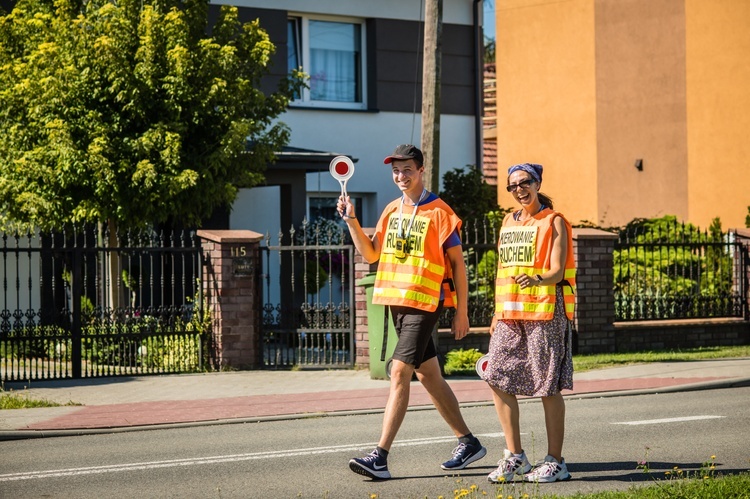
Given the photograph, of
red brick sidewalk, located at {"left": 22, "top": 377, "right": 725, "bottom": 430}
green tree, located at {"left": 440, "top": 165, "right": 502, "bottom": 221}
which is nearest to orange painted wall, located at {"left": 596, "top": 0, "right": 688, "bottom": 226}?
green tree, located at {"left": 440, "top": 165, "right": 502, "bottom": 221}

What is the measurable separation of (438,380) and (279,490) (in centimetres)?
122

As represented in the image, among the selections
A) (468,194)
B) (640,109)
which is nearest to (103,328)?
(468,194)

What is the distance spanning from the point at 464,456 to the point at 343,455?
1.17 meters

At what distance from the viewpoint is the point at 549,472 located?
714 cm

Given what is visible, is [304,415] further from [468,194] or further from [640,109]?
[640,109]

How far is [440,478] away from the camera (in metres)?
7.37

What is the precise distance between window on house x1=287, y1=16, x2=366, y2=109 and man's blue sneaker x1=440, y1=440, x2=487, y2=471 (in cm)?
1592

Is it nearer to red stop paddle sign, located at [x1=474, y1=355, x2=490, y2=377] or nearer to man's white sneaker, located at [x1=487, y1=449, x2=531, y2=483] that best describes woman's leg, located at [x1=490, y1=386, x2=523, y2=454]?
man's white sneaker, located at [x1=487, y1=449, x2=531, y2=483]

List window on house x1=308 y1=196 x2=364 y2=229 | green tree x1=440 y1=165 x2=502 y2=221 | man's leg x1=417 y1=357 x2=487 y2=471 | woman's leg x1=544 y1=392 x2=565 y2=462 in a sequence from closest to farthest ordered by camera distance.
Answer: woman's leg x1=544 y1=392 x2=565 y2=462
man's leg x1=417 y1=357 x2=487 y2=471
green tree x1=440 y1=165 x2=502 y2=221
window on house x1=308 y1=196 x2=364 y2=229

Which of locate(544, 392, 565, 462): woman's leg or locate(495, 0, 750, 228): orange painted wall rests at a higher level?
locate(495, 0, 750, 228): orange painted wall

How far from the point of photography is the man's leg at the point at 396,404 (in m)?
7.24

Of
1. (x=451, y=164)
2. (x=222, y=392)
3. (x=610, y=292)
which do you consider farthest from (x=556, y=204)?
→ (x=222, y=392)

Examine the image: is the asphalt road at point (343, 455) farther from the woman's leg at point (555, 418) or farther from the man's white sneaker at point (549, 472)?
the woman's leg at point (555, 418)

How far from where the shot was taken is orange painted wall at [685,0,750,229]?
70.9 ft
